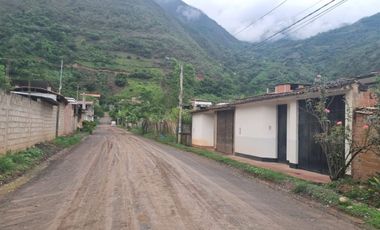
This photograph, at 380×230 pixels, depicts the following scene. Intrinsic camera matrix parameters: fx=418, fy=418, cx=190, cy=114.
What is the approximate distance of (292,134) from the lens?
20.8 m

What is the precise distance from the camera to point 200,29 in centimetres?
8944

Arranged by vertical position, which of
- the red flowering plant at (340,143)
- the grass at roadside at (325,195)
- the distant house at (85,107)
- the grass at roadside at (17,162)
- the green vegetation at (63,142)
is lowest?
the grass at roadside at (325,195)

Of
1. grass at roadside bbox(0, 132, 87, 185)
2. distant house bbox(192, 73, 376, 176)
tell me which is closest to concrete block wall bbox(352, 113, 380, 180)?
distant house bbox(192, 73, 376, 176)

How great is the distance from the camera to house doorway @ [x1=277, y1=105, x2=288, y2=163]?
22483 millimetres

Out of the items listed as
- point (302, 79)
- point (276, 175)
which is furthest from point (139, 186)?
point (302, 79)

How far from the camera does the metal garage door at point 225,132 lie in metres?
29.7

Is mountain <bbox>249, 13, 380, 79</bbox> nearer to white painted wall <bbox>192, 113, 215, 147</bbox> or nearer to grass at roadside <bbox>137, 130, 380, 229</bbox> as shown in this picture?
white painted wall <bbox>192, 113, 215, 147</bbox>

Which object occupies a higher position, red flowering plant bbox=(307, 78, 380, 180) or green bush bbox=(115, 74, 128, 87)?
green bush bbox=(115, 74, 128, 87)

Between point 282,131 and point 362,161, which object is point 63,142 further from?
point 362,161

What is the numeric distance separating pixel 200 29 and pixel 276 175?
250ft

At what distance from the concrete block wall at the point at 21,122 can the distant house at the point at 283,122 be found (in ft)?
39.2

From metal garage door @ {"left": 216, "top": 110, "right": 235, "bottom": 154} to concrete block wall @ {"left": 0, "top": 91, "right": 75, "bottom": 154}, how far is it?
41.5 ft

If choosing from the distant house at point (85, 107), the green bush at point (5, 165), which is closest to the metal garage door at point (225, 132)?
the green bush at point (5, 165)

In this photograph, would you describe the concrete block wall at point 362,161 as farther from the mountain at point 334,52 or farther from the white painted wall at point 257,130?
the mountain at point 334,52
